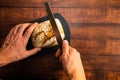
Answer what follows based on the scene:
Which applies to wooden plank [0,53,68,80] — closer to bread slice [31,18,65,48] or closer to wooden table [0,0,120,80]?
wooden table [0,0,120,80]

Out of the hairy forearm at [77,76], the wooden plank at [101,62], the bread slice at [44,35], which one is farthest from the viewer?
the wooden plank at [101,62]

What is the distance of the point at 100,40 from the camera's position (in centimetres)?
133

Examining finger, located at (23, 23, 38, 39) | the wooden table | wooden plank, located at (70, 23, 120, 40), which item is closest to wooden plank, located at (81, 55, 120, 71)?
the wooden table

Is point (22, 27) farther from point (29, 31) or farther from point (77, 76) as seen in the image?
point (77, 76)

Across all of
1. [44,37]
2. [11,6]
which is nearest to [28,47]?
[44,37]

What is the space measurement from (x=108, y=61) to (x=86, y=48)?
0.16 metres

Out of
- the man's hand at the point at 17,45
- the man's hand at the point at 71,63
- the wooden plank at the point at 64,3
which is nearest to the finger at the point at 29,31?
the man's hand at the point at 17,45

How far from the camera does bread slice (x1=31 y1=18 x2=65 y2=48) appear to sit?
4.09 ft

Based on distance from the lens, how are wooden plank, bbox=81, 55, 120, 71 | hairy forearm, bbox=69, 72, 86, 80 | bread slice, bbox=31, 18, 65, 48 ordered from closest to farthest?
hairy forearm, bbox=69, 72, 86, 80
bread slice, bbox=31, 18, 65, 48
wooden plank, bbox=81, 55, 120, 71

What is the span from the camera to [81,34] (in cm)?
134

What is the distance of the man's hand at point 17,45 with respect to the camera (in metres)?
1.29

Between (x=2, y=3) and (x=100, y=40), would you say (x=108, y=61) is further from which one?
(x=2, y=3)

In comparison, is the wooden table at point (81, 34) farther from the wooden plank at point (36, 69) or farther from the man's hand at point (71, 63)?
the man's hand at point (71, 63)

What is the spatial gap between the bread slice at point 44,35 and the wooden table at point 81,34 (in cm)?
9
